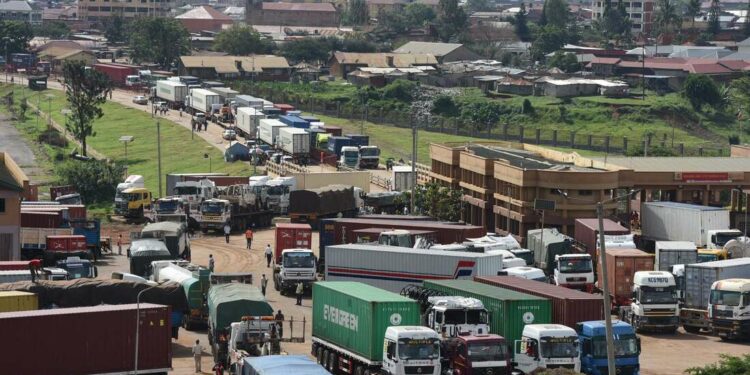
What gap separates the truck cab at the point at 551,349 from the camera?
42.6 metres

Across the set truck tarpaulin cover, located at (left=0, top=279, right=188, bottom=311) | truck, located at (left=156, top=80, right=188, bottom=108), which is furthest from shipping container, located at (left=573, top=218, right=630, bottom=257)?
truck, located at (left=156, top=80, right=188, bottom=108)

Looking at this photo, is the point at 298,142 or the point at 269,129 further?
the point at 269,129

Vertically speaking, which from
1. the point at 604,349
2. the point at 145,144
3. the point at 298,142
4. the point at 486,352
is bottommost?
the point at 145,144

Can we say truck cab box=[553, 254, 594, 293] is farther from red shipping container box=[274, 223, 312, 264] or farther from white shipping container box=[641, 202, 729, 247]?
red shipping container box=[274, 223, 312, 264]

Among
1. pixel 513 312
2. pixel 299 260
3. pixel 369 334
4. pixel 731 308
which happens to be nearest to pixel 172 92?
pixel 299 260

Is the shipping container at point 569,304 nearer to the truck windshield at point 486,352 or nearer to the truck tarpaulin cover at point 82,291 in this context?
the truck windshield at point 486,352

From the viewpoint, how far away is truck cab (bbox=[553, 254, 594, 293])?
58.6 metres

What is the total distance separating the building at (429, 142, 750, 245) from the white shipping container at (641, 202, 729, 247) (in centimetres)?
218

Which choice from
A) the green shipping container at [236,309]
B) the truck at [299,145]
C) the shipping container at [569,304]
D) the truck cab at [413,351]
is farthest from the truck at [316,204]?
the truck cab at [413,351]

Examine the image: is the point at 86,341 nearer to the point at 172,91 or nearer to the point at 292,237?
the point at 292,237

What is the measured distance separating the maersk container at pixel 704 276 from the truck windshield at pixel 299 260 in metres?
14.6

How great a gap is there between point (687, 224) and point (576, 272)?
41.8 feet

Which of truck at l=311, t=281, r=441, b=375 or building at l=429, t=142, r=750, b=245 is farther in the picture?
building at l=429, t=142, r=750, b=245

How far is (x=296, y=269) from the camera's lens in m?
60.8
